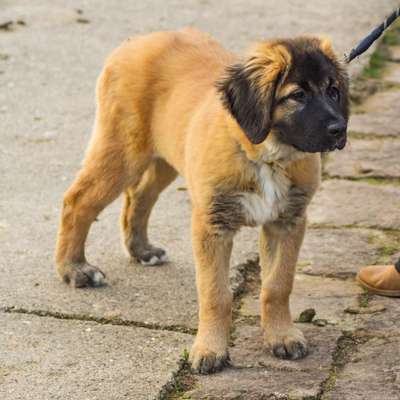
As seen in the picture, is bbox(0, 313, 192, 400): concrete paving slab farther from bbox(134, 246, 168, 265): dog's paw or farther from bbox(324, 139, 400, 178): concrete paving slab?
bbox(324, 139, 400, 178): concrete paving slab

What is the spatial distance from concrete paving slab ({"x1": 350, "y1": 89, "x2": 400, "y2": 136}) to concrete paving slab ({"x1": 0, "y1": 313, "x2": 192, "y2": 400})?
3.32 metres

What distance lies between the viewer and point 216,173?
4.56 metres

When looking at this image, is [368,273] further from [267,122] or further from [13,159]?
[13,159]

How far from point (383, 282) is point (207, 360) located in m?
1.25

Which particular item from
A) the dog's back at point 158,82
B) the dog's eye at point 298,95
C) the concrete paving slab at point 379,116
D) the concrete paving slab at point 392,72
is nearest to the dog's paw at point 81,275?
the dog's back at point 158,82

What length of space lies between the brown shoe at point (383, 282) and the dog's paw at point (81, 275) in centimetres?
139

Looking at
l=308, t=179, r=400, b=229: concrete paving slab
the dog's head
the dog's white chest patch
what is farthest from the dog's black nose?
l=308, t=179, r=400, b=229: concrete paving slab

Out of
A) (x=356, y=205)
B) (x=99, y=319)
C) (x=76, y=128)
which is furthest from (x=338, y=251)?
(x=76, y=128)

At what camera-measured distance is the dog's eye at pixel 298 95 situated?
4.39m

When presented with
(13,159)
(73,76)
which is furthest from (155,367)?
(73,76)

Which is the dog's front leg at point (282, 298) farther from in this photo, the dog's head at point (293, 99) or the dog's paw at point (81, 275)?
the dog's paw at point (81, 275)

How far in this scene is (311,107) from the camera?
4.34m

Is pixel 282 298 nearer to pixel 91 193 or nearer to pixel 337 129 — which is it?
pixel 337 129

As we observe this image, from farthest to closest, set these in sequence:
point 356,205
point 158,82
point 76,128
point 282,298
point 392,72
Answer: point 392,72
point 76,128
point 356,205
point 158,82
point 282,298
